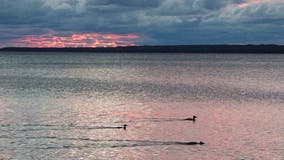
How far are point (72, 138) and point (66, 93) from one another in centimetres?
3661

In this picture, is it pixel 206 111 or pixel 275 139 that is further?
pixel 206 111

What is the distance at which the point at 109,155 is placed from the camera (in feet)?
115

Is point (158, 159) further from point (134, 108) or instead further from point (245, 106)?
point (245, 106)

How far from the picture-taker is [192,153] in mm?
35938

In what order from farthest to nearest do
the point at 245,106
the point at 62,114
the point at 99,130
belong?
the point at 245,106
the point at 62,114
the point at 99,130

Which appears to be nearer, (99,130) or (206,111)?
(99,130)

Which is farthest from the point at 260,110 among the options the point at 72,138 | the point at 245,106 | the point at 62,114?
the point at 72,138

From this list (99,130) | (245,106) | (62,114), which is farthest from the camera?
(245,106)

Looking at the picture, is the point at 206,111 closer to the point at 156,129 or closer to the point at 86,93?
the point at 156,129

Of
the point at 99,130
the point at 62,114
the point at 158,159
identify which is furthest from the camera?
the point at 62,114

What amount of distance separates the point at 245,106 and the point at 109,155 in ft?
102

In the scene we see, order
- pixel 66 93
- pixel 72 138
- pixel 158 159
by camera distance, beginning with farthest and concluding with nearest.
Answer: pixel 66 93 < pixel 72 138 < pixel 158 159

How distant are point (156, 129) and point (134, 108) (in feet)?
46.4

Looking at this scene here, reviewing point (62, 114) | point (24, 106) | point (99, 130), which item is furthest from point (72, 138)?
point (24, 106)
